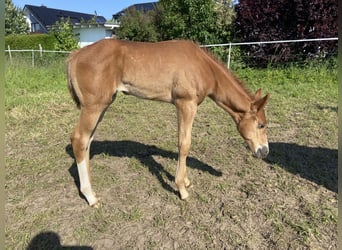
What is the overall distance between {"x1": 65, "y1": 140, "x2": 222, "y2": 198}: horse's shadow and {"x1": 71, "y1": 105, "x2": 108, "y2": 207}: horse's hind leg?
0.25 meters

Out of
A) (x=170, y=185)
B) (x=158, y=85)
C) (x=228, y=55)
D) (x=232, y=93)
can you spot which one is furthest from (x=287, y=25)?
(x=170, y=185)

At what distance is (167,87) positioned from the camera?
329cm

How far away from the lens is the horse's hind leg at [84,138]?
123 inches

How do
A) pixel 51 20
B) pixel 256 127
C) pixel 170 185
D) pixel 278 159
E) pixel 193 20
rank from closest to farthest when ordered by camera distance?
pixel 256 127, pixel 170 185, pixel 278 159, pixel 193 20, pixel 51 20

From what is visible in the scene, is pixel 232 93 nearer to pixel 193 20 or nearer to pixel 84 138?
pixel 84 138

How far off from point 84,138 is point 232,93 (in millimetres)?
1665

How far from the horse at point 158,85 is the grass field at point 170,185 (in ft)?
1.15

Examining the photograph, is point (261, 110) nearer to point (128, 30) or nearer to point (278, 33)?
point (278, 33)

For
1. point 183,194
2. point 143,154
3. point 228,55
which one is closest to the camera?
point 183,194

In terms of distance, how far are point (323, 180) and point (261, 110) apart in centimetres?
108

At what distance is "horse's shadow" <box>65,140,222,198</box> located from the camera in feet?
12.6

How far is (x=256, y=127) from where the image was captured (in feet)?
11.1

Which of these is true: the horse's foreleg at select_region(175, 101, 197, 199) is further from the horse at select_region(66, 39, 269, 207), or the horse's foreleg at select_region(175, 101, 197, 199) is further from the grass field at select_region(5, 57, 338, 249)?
the grass field at select_region(5, 57, 338, 249)

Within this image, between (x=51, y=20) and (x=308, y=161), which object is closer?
(x=308, y=161)
